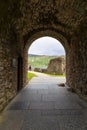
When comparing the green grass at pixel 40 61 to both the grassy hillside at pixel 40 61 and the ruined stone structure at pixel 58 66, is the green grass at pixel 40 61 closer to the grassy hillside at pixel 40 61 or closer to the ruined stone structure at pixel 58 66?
the grassy hillside at pixel 40 61

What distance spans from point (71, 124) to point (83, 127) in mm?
303

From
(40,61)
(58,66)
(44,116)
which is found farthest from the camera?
(40,61)

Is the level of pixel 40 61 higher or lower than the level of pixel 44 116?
higher

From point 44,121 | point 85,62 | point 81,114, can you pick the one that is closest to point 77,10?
point 85,62

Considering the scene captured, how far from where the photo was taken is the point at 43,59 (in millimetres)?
58188

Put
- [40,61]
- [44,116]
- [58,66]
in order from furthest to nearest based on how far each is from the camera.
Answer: [40,61]
[58,66]
[44,116]

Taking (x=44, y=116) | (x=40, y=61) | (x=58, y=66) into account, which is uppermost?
(x=40, y=61)

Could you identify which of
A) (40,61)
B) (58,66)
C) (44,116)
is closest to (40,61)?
(40,61)

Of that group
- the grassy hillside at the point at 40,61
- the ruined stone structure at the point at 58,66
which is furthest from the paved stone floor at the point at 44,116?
the grassy hillside at the point at 40,61

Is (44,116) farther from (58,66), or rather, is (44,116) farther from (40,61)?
(40,61)

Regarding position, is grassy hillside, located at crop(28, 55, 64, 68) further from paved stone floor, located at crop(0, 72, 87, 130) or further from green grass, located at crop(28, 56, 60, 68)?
paved stone floor, located at crop(0, 72, 87, 130)

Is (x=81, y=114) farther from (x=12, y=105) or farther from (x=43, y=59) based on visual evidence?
(x=43, y=59)

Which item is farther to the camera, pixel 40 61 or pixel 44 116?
pixel 40 61

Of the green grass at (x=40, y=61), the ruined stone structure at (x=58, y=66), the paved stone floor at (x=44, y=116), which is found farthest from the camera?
the green grass at (x=40, y=61)
